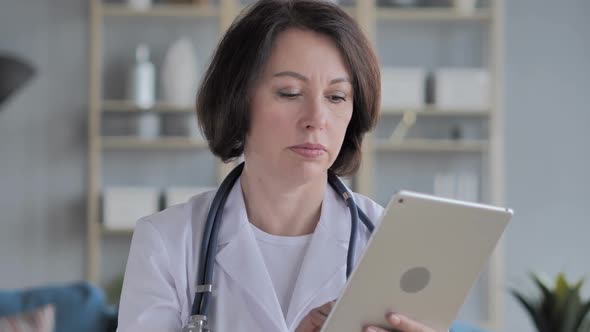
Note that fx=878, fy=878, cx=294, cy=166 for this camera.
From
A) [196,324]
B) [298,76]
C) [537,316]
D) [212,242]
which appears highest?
[298,76]

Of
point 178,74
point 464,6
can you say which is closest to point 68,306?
point 178,74

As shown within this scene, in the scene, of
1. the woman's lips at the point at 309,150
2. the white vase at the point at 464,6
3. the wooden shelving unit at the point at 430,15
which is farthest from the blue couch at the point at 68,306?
the white vase at the point at 464,6

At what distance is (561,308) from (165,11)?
253cm

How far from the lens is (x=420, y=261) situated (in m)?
1.38

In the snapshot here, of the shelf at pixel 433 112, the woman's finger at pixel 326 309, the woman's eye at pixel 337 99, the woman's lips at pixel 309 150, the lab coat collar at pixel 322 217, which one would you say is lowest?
the woman's finger at pixel 326 309

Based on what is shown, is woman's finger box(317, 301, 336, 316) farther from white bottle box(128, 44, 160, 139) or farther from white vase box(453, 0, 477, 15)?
white vase box(453, 0, 477, 15)

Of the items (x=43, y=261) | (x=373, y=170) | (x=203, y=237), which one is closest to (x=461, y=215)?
(x=203, y=237)

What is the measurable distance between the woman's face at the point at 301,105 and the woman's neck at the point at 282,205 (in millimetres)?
70

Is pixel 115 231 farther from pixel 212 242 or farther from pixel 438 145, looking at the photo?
pixel 212 242

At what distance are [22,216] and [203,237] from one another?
3.41 meters

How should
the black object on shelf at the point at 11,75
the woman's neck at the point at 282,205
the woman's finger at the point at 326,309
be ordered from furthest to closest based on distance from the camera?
the black object on shelf at the point at 11,75 < the woman's neck at the point at 282,205 < the woman's finger at the point at 326,309

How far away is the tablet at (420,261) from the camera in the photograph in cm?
130

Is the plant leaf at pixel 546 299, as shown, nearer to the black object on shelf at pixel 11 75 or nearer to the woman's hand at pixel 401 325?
the woman's hand at pixel 401 325

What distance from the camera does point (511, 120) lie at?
4.89 meters
